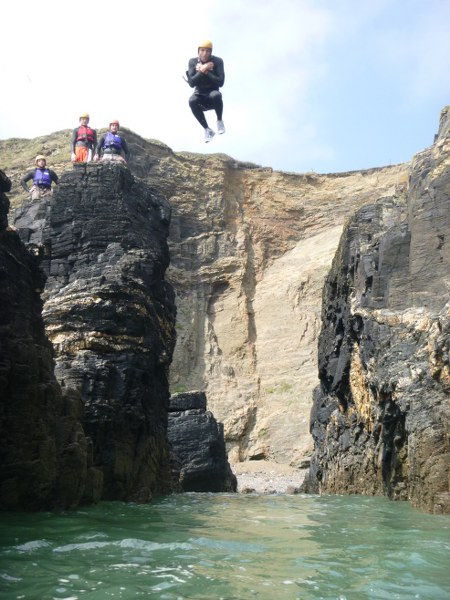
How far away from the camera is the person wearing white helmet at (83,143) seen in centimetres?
1914

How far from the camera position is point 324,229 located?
4816cm

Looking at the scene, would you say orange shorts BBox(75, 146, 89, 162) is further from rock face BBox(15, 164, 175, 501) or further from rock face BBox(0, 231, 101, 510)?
rock face BBox(0, 231, 101, 510)

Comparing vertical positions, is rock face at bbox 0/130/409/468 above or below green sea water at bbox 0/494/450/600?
above

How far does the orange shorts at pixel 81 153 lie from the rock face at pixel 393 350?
23.7 feet

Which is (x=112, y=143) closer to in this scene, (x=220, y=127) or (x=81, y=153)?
(x=81, y=153)

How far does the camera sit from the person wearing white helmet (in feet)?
62.8

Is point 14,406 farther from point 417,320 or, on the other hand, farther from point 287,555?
point 417,320

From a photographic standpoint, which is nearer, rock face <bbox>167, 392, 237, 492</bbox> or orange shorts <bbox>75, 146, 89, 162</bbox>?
orange shorts <bbox>75, 146, 89, 162</bbox>

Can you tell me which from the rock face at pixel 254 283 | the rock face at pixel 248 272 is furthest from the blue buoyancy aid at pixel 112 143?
the rock face at pixel 248 272

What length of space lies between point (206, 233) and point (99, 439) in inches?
1317

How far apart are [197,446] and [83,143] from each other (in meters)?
10.6

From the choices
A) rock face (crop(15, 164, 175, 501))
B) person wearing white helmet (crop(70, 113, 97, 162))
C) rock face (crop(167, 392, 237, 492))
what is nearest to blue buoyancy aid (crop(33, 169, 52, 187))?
person wearing white helmet (crop(70, 113, 97, 162))

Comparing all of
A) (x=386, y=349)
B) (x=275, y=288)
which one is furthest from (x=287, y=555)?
(x=275, y=288)

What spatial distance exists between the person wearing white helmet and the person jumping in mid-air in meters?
7.46
